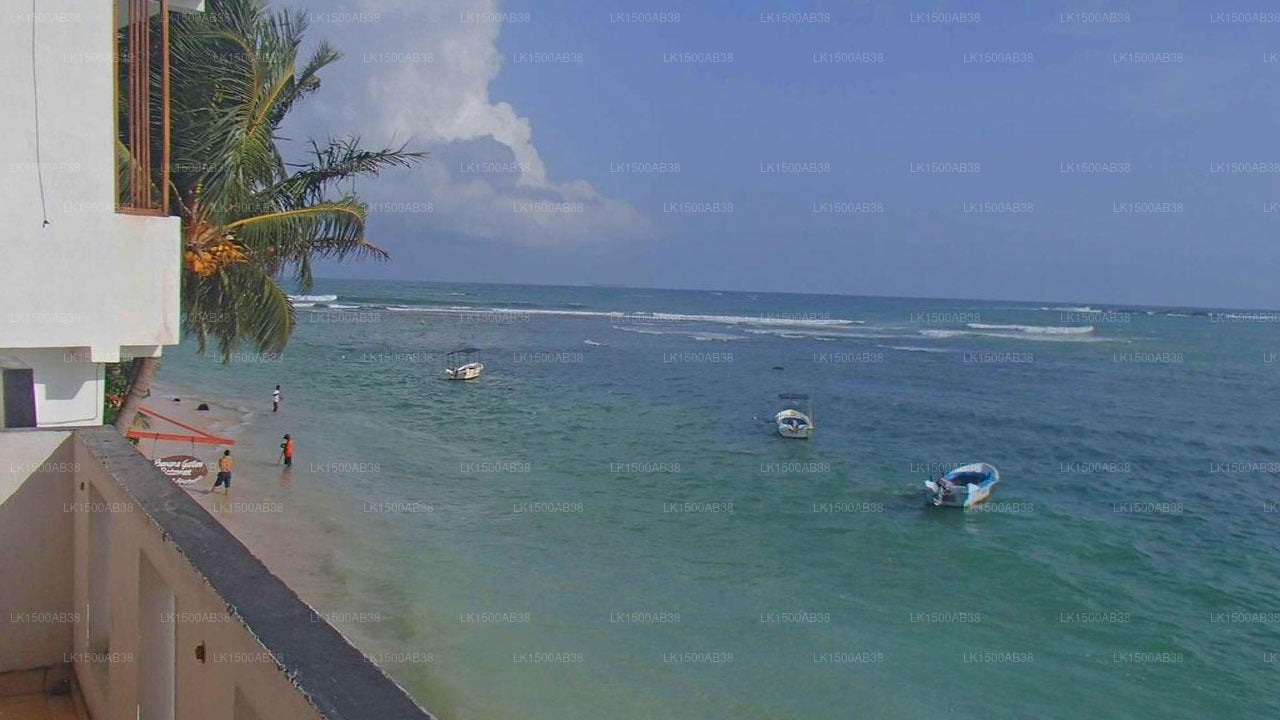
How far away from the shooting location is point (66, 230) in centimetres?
580

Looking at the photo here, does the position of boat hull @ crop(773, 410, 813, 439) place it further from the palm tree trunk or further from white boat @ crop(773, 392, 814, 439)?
the palm tree trunk

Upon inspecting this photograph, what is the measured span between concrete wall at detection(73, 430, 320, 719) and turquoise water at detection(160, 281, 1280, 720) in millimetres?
7371

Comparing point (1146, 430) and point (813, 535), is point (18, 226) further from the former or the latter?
point (1146, 430)

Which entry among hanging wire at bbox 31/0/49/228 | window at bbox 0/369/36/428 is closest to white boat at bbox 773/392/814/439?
window at bbox 0/369/36/428

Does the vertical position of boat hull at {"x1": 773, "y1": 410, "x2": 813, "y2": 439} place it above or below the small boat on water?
above

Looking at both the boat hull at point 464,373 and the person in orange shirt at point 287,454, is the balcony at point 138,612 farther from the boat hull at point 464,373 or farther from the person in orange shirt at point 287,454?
the boat hull at point 464,373

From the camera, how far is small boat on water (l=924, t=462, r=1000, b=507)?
76.4 ft

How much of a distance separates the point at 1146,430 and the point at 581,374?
28.1m

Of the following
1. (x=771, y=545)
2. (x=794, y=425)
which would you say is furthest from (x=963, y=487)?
(x=794, y=425)

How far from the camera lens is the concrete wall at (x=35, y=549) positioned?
16.3ft

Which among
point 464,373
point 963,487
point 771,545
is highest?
point 464,373

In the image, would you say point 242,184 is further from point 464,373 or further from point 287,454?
point 464,373

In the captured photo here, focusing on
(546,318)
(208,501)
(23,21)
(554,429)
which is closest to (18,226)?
(23,21)

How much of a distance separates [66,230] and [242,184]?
5.38 m
